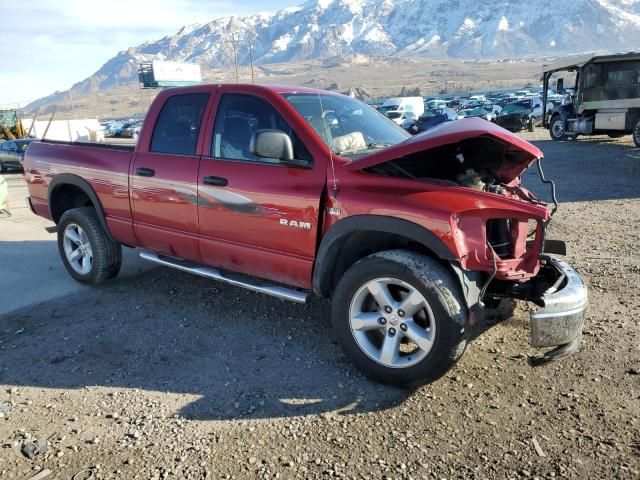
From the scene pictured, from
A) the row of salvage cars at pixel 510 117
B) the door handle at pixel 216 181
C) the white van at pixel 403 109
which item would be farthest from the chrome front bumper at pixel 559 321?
the white van at pixel 403 109

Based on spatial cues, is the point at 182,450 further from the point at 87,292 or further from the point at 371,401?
the point at 87,292

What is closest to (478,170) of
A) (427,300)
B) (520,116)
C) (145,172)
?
(427,300)

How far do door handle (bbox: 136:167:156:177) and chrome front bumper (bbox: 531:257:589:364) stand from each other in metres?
3.21

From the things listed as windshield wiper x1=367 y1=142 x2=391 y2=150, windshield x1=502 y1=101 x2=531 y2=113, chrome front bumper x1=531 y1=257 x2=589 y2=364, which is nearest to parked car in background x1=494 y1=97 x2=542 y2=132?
windshield x1=502 y1=101 x2=531 y2=113

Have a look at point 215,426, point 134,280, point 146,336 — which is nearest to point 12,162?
point 134,280

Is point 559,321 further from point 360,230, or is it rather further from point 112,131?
point 112,131

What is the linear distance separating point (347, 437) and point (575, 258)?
13.3 ft

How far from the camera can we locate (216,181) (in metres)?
4.18

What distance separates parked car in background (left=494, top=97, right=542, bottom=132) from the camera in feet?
87.7

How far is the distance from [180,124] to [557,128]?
19.0 metres

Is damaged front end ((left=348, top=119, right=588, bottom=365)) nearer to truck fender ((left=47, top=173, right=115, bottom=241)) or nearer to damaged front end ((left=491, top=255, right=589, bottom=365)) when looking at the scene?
damaged front end ((left=491, top=255, right=589, bottom=365))

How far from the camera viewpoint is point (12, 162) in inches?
858

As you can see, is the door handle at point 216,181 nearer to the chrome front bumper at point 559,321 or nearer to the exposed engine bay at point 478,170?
the exposed engine bay at point 478,170

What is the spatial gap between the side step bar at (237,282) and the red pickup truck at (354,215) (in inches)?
0.5
